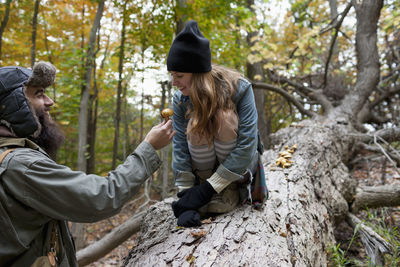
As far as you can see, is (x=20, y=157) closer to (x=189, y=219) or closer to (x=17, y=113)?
(x=17, y=113)

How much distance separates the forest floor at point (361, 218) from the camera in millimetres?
3197

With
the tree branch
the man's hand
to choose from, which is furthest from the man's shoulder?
the tree branch

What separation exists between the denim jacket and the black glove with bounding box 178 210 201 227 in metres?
0.27

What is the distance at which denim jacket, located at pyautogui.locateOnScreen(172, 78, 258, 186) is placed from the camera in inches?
72.2

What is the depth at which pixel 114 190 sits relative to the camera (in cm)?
134

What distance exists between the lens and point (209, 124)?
1861 millimetres

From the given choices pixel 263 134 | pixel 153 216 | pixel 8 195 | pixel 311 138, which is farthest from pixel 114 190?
pixel 263 134

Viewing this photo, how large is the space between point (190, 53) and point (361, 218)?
375 centimetres

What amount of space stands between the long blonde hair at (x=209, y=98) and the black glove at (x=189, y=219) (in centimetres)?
54

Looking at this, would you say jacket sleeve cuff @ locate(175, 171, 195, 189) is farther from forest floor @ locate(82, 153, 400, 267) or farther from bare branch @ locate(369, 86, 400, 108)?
bare branch @ locate(369, 86, 400, 108)

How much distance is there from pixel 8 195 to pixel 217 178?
1.22 metres

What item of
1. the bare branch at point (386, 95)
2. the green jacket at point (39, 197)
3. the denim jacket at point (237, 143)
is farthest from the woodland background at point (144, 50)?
the green jacket at point (39, 197)

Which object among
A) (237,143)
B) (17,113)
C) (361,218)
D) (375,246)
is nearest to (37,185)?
(17,113)

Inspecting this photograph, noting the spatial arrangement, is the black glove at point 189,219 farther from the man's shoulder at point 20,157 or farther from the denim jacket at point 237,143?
the man's shoulder at point 20,157
